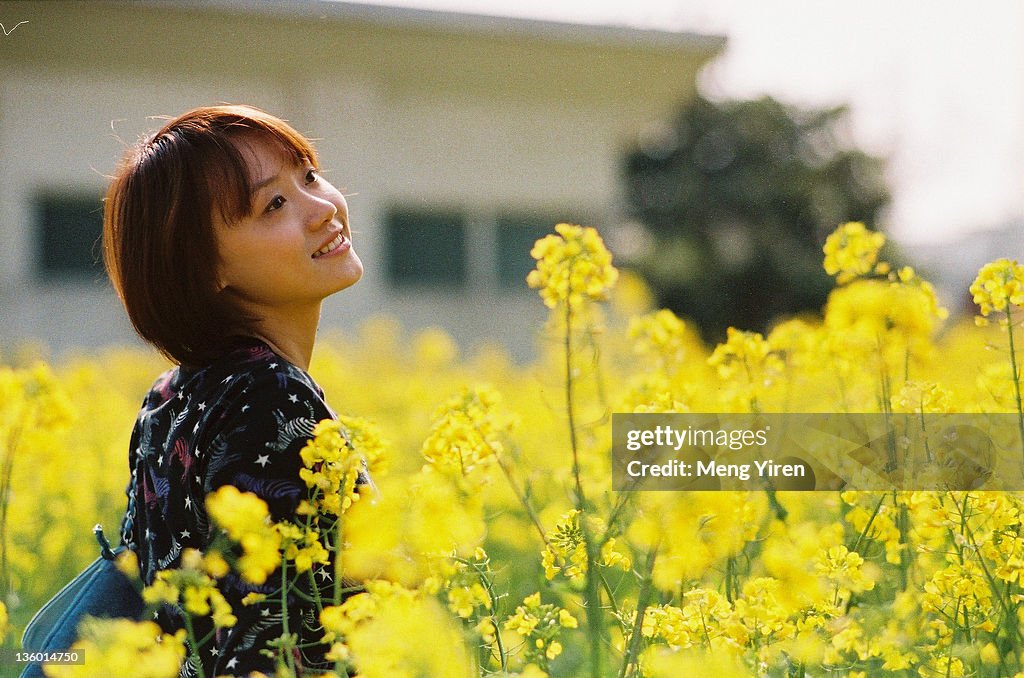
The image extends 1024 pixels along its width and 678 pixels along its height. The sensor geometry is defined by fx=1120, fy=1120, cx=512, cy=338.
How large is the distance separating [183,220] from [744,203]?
8.99m

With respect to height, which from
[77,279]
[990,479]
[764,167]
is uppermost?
[764,167]

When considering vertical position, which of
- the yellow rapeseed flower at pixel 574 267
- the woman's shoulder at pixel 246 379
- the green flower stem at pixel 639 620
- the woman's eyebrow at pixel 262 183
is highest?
the woman's eyebrow at pixel 262 183

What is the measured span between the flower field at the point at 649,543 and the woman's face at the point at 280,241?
278 mm

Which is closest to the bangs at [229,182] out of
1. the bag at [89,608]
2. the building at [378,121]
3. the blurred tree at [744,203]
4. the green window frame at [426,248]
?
the bag at [89,608]

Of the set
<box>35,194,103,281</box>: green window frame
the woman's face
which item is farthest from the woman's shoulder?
<box>35,194,103,281</box>: green window frame

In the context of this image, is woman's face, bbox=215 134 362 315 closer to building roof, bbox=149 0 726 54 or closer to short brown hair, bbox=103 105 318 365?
short brown hair, bbox=103 105 318 365

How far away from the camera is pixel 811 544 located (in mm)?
1228

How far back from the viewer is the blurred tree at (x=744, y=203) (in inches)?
381

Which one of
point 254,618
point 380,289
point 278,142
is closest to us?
point 254,618

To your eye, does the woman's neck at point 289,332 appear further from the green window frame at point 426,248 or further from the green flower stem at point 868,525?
the green window frame at point 426,248

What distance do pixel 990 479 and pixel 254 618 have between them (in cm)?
119

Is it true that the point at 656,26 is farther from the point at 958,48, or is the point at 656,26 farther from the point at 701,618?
the point at 701,618

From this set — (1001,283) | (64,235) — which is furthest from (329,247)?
(64,235)

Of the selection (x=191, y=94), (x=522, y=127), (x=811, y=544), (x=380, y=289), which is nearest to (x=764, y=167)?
(x=522, y=127)
